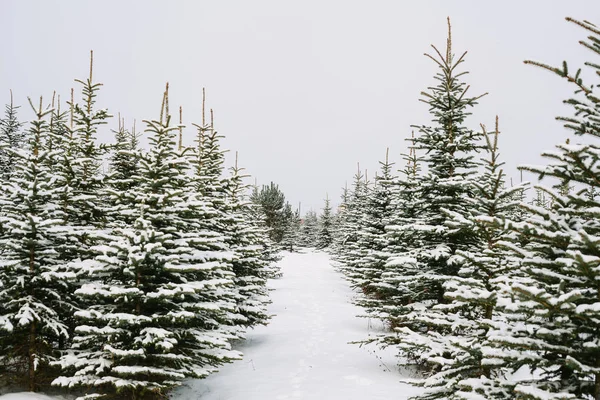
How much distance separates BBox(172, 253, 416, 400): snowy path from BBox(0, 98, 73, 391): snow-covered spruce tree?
10.8 feet

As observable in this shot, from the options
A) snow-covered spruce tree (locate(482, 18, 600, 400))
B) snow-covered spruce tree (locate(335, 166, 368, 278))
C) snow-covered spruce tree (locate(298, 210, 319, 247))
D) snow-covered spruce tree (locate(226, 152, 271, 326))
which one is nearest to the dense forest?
snow-covered spruce tree (locate(482, 18, 600, 400))

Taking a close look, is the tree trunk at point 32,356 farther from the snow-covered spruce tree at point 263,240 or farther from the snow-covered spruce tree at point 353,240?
the snow-covered spruce tree at point 353,240

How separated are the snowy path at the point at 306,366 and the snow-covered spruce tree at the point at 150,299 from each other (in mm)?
1535

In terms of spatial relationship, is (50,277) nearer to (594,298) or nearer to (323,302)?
(594,298)

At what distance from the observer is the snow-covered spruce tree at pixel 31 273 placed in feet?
24.2

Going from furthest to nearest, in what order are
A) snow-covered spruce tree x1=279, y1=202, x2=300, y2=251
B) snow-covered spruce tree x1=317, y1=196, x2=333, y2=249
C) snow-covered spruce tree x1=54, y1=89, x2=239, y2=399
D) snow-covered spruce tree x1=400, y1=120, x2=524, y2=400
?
snow-covered spruce tree x1=317, y1=196, x2=333, y2=249
snow-covered spruce tree x1=279, y1=202, x2=300, y2=251
snow-covered spruce tree x1=54, y1=89, x2=239, y2=399
snow-covered spruce tree x1=400, y1=120, x2=524, y2=400

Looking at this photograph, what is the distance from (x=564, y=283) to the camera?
13.0 ft

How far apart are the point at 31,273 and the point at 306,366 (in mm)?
7002

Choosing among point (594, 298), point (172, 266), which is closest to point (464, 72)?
point (594, 298)

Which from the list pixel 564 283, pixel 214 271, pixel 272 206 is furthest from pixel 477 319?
pixel 272 206

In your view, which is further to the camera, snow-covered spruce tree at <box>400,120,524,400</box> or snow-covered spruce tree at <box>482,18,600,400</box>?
snow-covered spruce tree at <box>400,120,524,400</box>

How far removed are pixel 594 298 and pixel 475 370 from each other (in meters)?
2.52

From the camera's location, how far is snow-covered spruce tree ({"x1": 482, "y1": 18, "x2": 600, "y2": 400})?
149 inches

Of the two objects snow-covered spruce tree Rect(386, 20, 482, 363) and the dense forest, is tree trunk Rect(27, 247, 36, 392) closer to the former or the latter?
the dense forest
